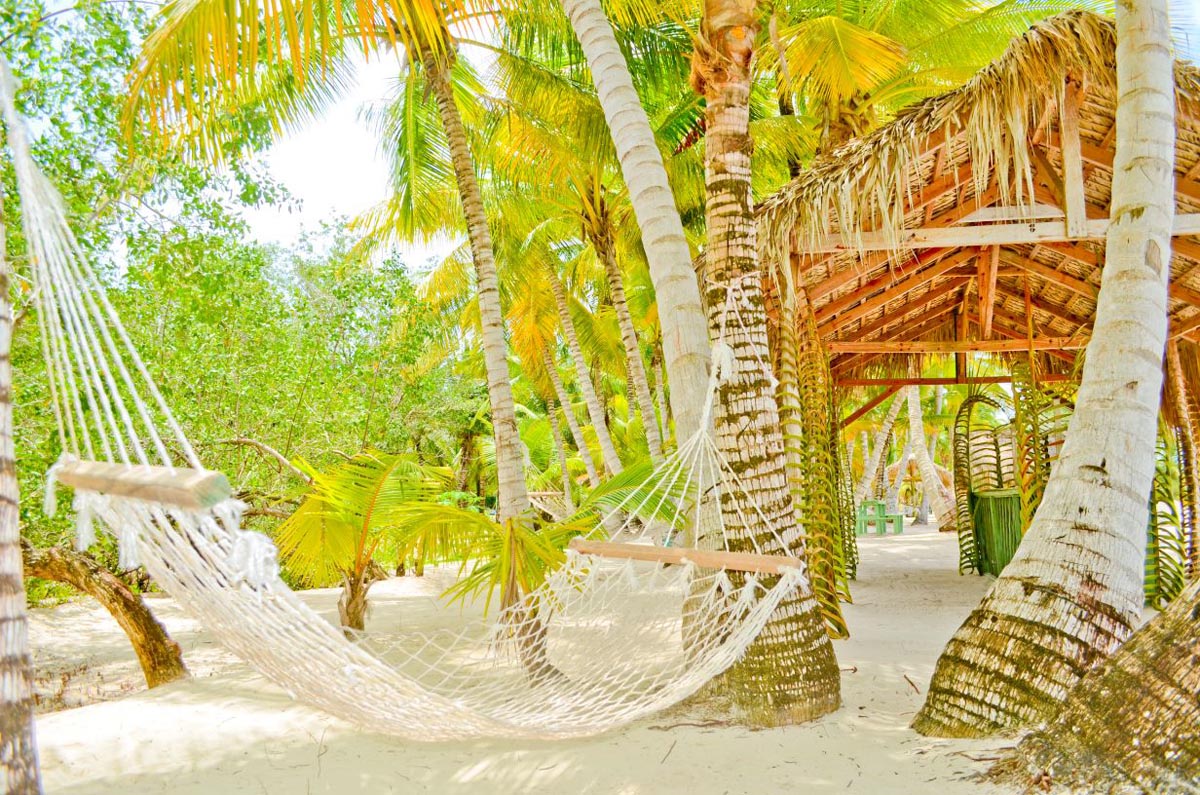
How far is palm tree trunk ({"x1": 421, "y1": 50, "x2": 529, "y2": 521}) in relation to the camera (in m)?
4.08

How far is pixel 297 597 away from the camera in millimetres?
1966

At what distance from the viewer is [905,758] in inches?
87.1

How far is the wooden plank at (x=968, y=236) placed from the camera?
425 centimetres

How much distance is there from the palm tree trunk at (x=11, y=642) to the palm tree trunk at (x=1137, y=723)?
2.07 m

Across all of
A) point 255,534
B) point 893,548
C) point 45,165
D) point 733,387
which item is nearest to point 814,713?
point 733,387

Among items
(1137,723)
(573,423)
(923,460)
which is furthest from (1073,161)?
(923,460)

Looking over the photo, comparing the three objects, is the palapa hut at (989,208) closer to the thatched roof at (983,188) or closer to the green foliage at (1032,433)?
the thatched roof at (983,188)

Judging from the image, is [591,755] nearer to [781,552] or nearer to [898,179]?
[781,552]

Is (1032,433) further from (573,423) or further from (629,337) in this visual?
(573,423)

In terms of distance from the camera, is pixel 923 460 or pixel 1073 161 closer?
pixel 1073 161

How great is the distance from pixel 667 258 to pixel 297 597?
1.73m

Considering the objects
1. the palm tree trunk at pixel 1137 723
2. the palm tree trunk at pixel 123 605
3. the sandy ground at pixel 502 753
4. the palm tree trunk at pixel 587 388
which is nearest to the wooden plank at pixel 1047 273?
the sandy ground at pixel 502 753

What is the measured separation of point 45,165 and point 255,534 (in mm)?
3276

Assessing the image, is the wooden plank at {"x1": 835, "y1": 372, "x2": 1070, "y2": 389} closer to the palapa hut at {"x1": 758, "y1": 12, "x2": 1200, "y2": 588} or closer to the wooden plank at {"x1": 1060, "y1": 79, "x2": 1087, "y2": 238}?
the palapa hut at {"x1": 758, "y1": 12, "x2": 1200, "y2": 588}
